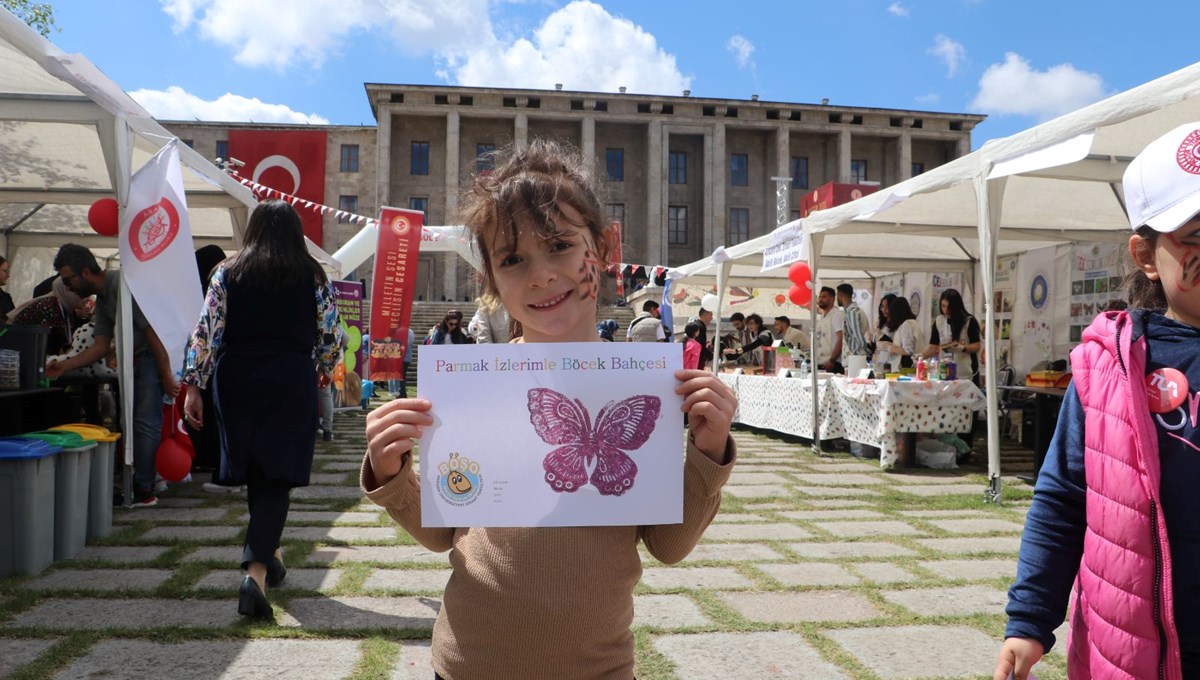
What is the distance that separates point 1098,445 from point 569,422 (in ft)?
2.76

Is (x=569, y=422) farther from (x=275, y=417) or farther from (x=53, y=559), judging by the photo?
(x=53, y=559)

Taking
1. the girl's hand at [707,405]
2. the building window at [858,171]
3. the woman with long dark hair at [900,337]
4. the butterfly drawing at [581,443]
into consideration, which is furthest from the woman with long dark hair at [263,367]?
the building window at [858,171]

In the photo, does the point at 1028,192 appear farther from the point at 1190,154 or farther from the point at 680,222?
the point at 680,222

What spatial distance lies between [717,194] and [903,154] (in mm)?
11910

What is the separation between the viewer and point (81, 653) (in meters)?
2.88

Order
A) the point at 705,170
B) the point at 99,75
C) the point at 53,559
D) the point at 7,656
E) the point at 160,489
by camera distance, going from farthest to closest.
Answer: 1. the point at 705,170
2. the point at 160,489
3. the point at 99,75
4. the point at 53,559
5. the point at 7,656

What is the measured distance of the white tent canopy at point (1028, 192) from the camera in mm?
5035

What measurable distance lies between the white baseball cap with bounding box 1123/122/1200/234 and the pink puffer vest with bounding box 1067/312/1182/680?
0.59 ft

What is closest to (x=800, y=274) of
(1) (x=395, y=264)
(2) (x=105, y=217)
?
(1) (x=395, y=264)

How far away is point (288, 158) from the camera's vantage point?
42.4 metres

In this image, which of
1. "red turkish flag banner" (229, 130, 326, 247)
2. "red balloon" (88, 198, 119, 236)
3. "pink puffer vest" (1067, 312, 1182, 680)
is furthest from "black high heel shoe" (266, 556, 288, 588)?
"red turkish flag banner" (229, 130, 326, 247)

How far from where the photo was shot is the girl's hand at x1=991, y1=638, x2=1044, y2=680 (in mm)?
1318

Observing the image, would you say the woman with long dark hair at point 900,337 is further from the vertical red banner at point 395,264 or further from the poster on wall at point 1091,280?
the vertical red banner at point 395,264

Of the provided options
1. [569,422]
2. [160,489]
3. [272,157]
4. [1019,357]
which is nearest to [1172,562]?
[569,422]
